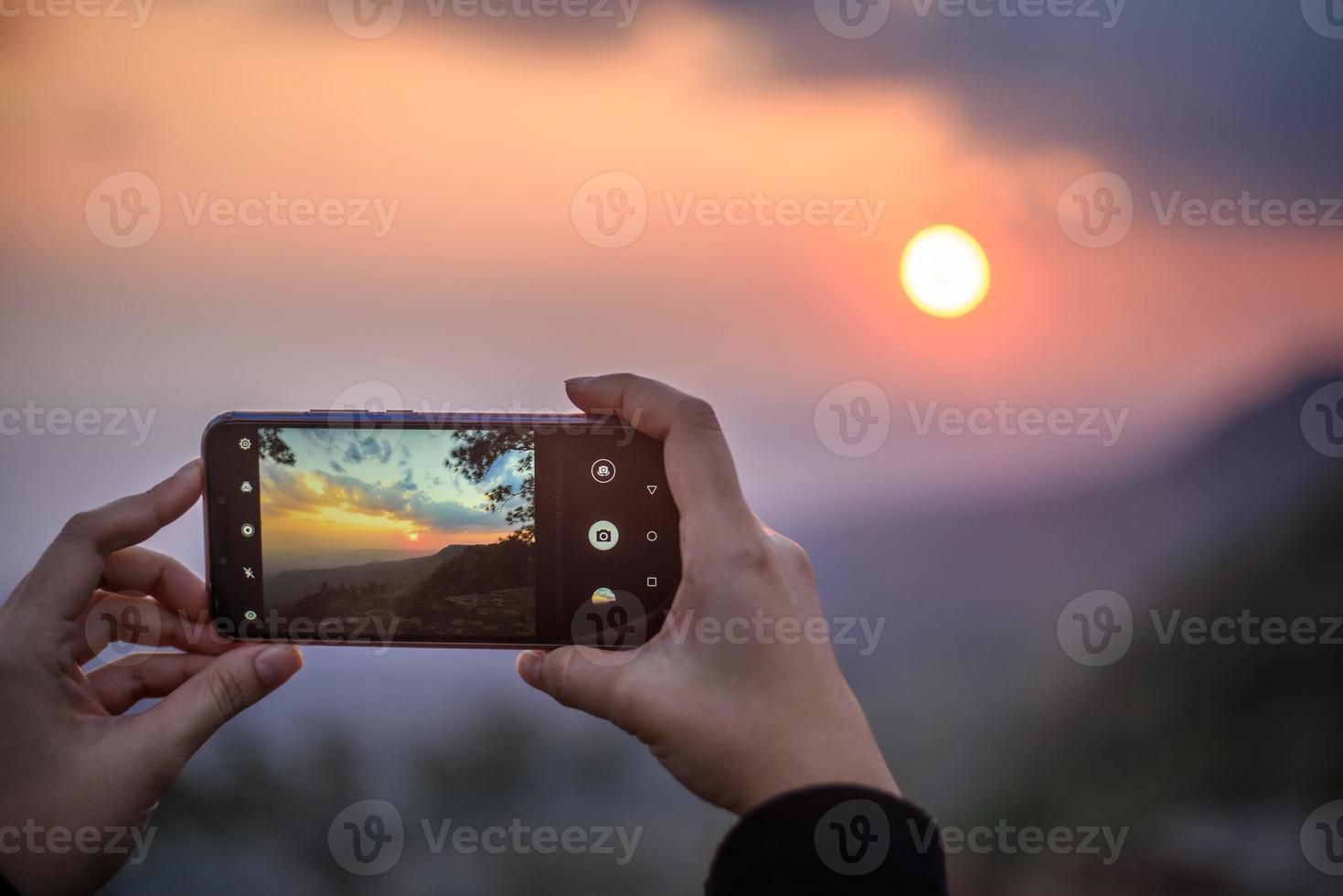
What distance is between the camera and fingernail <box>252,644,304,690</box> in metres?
1.87

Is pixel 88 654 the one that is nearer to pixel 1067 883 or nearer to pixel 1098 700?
pixel 1067 883

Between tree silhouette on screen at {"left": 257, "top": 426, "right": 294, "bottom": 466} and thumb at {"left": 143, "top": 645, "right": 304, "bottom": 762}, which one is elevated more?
tree silhouette on screen at {"left": 257, "top": 426, "right": 294, "bottom": 466}

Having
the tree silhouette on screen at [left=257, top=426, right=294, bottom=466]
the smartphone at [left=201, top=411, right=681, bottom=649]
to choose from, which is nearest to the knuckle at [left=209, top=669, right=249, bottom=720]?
the smartphone at [left=201, top=411, right=681, bottom=649]

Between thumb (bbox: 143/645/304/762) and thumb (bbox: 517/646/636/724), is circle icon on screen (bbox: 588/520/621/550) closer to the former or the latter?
thumb (bbox: 517/646/636/724)

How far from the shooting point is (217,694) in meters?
1.84

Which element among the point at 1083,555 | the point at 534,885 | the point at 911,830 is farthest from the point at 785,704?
the point at 534,885

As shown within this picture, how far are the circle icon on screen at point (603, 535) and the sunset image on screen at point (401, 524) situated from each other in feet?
0.49

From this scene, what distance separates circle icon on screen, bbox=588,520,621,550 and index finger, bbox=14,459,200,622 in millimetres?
986

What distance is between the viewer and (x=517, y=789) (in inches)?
2031

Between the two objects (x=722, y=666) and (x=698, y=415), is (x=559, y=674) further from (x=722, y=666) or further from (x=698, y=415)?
(x=698, y=415)

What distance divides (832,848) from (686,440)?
822 millimetres

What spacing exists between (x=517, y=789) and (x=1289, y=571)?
55978 millimetres

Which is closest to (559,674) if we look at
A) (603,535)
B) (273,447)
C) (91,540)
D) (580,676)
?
(580,676)

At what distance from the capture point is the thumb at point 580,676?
1.65 meters
